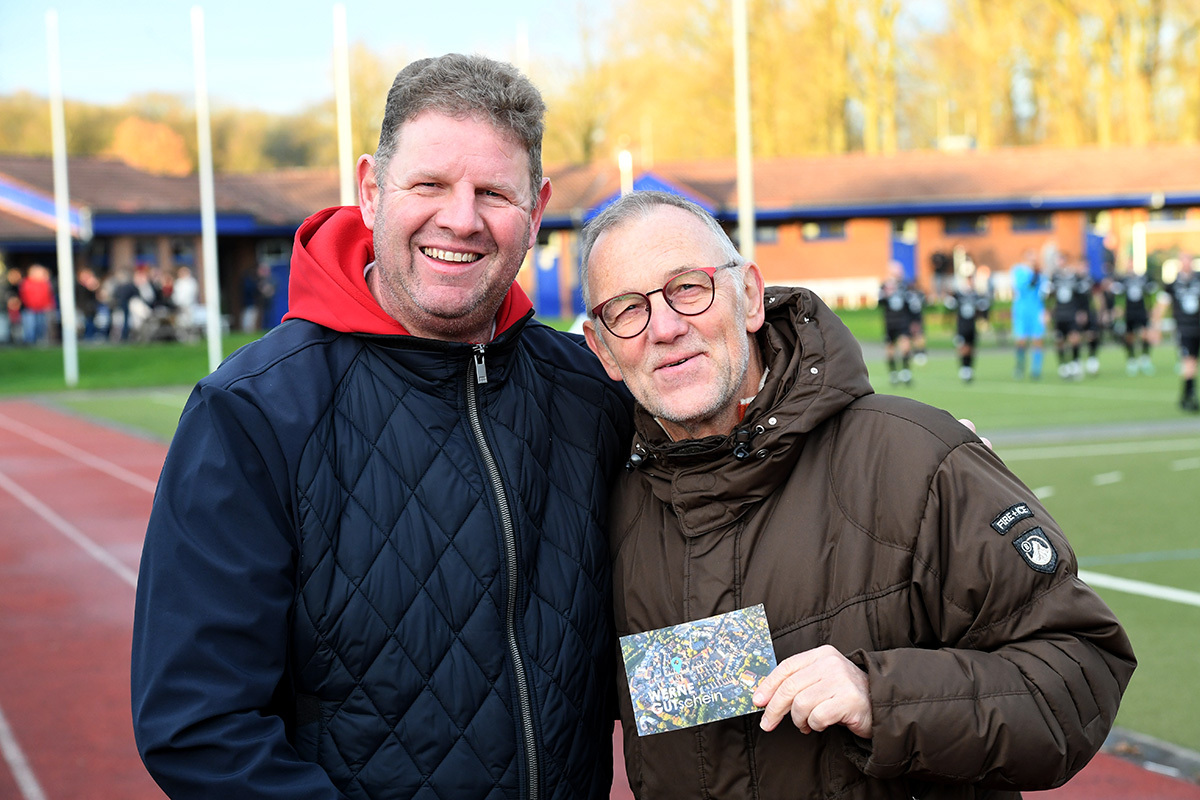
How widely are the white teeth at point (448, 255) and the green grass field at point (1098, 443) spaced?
4.19m

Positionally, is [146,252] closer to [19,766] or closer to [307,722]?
[19,766]

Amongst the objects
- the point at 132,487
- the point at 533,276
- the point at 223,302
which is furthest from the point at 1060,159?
the point at 132,487

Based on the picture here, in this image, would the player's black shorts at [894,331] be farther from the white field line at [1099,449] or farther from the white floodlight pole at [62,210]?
the white floodlight pole at [62,210]

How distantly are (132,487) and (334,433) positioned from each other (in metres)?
11.7

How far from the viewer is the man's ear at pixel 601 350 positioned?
2.65 m

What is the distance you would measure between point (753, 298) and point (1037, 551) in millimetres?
806

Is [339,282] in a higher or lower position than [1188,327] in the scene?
higher

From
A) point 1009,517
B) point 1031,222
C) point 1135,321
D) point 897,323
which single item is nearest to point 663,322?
point 1009,517

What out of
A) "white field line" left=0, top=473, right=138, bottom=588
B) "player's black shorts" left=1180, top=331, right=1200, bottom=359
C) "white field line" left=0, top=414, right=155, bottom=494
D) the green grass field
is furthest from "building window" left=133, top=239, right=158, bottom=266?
"player's black shorts" left=1180, top=331, right=1200, bottom=359

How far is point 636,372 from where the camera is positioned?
258 cm

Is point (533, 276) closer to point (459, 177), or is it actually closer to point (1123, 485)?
point (1123, 485)

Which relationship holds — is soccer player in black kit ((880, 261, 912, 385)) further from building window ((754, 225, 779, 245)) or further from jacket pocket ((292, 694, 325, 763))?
building window ((754, 225, 779, 245))

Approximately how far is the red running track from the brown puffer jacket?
2.75 m

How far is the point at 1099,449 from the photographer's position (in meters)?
13.7
